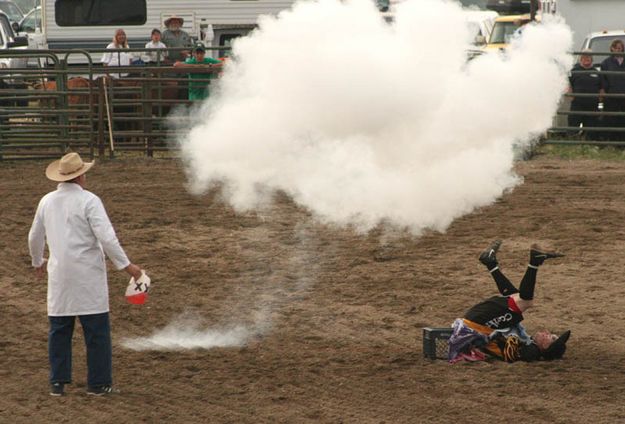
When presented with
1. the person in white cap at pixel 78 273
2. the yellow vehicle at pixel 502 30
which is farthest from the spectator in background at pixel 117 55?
the person in white cap at pixel 78 273

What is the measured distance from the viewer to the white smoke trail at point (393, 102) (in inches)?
459

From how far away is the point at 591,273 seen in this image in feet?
43.8

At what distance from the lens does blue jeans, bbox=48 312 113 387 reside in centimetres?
911

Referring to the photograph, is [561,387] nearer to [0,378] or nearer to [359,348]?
[359,348]

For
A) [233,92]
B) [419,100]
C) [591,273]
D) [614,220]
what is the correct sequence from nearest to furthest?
[419,100] → [233,92] → [591,273] → [614,220]

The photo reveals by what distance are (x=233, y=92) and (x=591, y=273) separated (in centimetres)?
446

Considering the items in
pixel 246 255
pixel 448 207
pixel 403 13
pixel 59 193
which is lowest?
pixel 246 255

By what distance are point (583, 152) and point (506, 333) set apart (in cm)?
1390

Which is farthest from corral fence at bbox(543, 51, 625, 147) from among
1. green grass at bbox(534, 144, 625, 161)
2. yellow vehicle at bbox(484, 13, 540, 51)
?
yellow vehicle at bbox(484, 13, 540, 51)

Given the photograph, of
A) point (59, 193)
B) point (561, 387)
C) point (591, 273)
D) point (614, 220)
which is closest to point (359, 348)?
point (561, 387)

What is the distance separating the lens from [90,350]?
915 centimetres

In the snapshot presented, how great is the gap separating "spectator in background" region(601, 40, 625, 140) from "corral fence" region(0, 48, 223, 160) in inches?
304

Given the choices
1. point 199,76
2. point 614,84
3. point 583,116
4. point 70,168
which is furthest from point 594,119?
point 70,168

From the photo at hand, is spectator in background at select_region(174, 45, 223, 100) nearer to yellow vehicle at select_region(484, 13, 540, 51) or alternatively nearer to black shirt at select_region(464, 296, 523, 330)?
yellow vehicle at select_region(484, 13, 540, 51)
